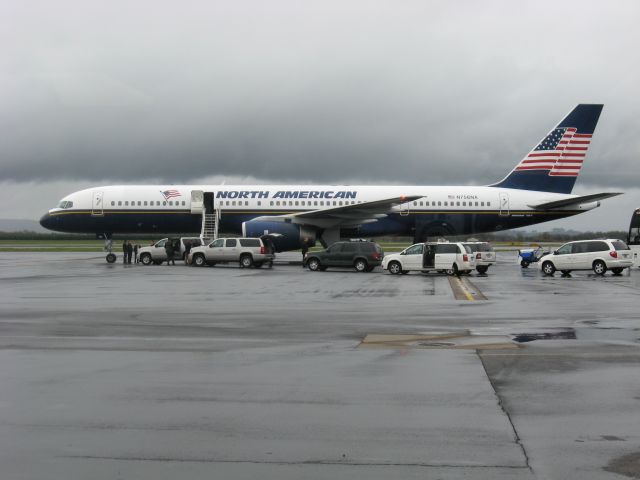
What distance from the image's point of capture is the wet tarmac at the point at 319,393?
238 inches

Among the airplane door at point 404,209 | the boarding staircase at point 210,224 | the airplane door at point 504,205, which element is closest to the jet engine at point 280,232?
the boarding staircase at point 210,224

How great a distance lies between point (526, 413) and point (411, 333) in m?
6.37

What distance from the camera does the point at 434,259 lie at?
118 ft

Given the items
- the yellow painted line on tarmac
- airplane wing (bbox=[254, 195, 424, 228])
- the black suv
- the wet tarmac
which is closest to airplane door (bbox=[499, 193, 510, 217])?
airplane wing (bbox=[254, 195, 424, 228])

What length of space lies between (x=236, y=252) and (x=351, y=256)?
6568mm

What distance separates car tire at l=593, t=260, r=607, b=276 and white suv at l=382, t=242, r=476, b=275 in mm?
5525

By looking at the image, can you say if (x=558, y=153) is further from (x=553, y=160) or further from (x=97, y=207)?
(x=97, y=207)

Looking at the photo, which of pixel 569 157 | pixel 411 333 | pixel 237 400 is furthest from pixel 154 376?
pixel 569 157

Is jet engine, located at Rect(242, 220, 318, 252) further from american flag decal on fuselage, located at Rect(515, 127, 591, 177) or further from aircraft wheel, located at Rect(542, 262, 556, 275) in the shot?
american flag decal on fuselage, located at Rect(515, 127, 591, 177)

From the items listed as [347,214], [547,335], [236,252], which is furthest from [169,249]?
[547,335]

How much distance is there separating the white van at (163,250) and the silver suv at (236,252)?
3020 millimetres

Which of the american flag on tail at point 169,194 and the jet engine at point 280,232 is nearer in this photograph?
the jet engine at point 280,232

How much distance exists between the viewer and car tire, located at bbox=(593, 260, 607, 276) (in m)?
35.5

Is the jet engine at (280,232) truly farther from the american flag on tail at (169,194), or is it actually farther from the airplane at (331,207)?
the american flag on tail at (169,194)
